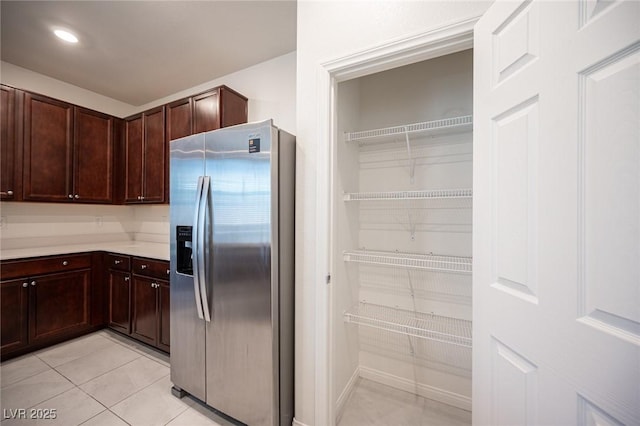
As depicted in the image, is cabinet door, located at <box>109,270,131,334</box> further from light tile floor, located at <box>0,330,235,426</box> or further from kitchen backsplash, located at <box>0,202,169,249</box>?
kitchen backsplash, located at <box>0,202,169,249</box>

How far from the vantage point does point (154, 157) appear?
2830 mm

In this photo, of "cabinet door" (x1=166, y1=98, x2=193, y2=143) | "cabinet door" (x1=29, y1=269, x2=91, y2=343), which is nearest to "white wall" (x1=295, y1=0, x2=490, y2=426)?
"cabinet door" (x1=166, y1=98, x2=193, y2=143)

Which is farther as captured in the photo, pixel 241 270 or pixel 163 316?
pixel 163 316

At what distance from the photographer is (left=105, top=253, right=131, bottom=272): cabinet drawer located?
254cm

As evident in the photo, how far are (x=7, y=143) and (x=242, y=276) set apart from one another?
2766 millimetres

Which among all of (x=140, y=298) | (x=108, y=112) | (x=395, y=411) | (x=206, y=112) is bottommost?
(x=395, y=411)

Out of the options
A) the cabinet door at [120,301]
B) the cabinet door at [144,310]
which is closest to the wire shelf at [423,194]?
the cabinet door at [144,310]

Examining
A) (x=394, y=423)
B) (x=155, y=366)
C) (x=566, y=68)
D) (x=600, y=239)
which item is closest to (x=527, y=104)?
(x=566, y=68)

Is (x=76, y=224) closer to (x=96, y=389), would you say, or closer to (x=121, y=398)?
(x=96, y=389)

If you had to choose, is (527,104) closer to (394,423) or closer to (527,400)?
(527,400)

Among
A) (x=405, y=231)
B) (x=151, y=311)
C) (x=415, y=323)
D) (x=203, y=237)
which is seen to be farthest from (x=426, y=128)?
(x=151, y=311)

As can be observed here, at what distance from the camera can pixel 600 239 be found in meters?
0.63

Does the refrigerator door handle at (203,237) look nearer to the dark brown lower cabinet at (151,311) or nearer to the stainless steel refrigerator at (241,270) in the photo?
the stainless steel refrigerator at (241,270)

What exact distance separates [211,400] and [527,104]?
7.37 ft
